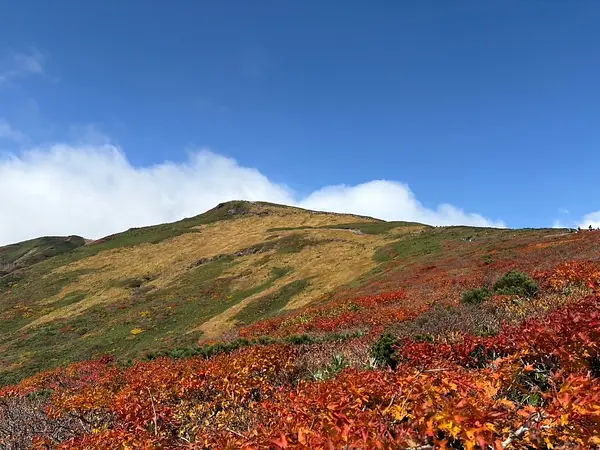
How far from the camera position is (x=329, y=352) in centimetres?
1294

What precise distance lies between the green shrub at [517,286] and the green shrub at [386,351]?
941 centimetres

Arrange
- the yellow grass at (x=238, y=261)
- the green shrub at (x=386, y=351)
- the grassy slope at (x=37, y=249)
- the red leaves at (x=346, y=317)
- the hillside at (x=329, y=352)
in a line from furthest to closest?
the grassy slope at (x=37, y=249), the yellow grass at (x=238, y=261), the red leaves at (x=346, y=317), the green shrub at (x=386, y=351), the hillside at (x=329, y=352)

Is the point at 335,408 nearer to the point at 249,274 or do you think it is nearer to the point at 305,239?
the point at 249,274

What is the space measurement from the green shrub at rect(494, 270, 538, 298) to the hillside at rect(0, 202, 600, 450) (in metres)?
0.11

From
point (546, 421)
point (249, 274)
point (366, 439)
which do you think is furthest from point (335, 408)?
point (249, 274)

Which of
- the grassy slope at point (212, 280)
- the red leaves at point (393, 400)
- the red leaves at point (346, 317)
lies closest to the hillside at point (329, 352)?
the red leaves at point (393, 400)

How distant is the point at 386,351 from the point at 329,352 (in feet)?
8.97

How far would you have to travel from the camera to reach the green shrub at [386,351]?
1040 centimetres

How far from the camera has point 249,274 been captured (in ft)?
196

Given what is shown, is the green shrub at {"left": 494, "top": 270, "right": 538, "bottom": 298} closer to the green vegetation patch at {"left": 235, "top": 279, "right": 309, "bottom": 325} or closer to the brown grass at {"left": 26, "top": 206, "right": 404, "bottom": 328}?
the brown grass at {"left": 26, "top": 206, "right": 404, "bottom": 328}

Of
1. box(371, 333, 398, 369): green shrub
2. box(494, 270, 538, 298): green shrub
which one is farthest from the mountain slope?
box(371, 333, 398, 369): green shrub

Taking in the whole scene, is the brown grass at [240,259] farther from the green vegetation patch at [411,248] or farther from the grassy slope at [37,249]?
the grassy slope at [37,249]

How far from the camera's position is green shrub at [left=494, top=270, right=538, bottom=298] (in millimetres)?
17969

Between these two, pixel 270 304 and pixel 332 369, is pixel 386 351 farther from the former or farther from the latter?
pixel 270 304
